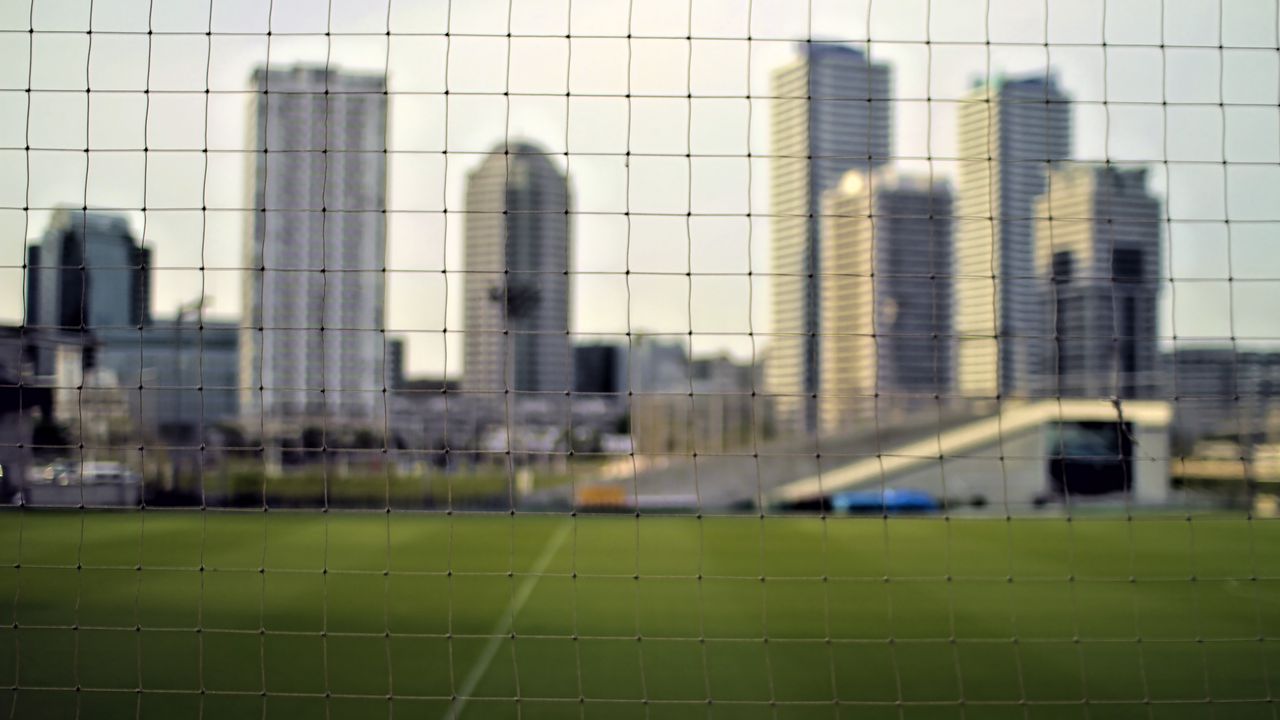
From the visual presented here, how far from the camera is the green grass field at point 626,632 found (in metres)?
4.26

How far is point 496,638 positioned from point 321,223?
111 inches

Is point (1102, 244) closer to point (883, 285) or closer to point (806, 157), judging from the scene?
point (806, 157)

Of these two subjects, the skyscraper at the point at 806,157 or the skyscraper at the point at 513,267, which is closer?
the skyscraper at the point at 806,157

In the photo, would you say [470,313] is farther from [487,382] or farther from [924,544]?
[924,544]

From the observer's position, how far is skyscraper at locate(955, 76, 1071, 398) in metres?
3.08

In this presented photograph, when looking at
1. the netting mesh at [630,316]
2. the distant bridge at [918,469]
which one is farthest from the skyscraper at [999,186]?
the distant bridge at [918,469]

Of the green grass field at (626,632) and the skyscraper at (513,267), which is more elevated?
the skyscraper at (513,267)

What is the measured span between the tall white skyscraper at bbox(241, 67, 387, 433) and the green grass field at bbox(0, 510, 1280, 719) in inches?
32.5

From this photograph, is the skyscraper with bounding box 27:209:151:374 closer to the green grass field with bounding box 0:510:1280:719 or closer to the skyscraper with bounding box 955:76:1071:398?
the green grass field with bounding box 0:510:1280:719

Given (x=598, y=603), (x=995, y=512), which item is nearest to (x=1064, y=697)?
(x=598, y=603)

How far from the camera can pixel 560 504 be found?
25.1 meters

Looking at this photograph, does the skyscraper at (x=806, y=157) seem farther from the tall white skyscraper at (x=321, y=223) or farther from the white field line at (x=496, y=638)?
the white field line at (x=496, y=638)

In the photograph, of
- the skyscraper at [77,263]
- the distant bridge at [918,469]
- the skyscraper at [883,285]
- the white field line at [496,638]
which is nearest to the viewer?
the skyscraper at [77,263]

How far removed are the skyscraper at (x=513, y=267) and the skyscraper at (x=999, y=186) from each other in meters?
1.31
